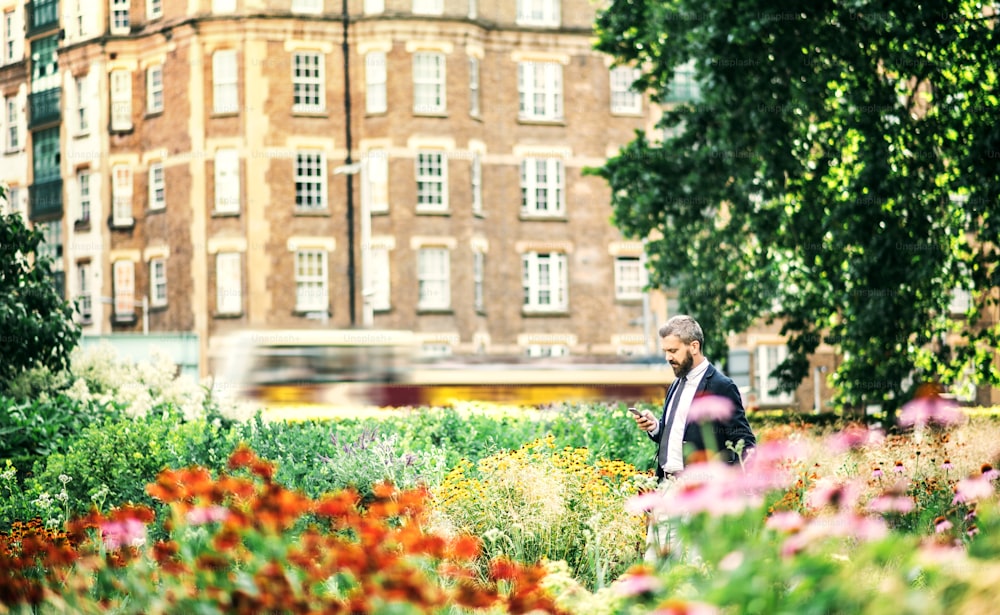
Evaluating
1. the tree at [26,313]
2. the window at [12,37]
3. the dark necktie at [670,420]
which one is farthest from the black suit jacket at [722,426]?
the window at [12,37]

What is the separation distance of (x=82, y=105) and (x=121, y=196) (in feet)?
15.2

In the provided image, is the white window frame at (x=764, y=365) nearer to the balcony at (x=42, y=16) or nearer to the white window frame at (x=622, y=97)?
the white window frame at (x=622, y=97)

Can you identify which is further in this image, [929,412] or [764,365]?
[764,365]

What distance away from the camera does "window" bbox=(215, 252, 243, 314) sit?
160 feet

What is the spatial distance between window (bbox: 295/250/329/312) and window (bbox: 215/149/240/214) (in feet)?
10.7

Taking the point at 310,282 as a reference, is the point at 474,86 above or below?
above

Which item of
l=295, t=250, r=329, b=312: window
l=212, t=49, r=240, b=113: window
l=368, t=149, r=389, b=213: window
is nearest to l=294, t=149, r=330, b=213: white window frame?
l=368, t=149, r=389, b=213: window

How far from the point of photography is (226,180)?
49500 mm

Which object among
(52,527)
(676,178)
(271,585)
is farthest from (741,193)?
(271,585)

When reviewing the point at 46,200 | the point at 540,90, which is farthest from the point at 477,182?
the point at 46,200

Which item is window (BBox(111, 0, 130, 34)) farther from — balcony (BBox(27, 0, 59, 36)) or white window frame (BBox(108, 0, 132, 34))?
balcony (BBox(27, 0, 59, 36))

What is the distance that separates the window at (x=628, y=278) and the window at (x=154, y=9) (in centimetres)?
2047

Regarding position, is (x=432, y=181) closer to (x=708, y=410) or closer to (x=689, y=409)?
(x=689, y=409)

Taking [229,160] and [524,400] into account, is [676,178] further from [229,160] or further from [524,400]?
[229,160]
